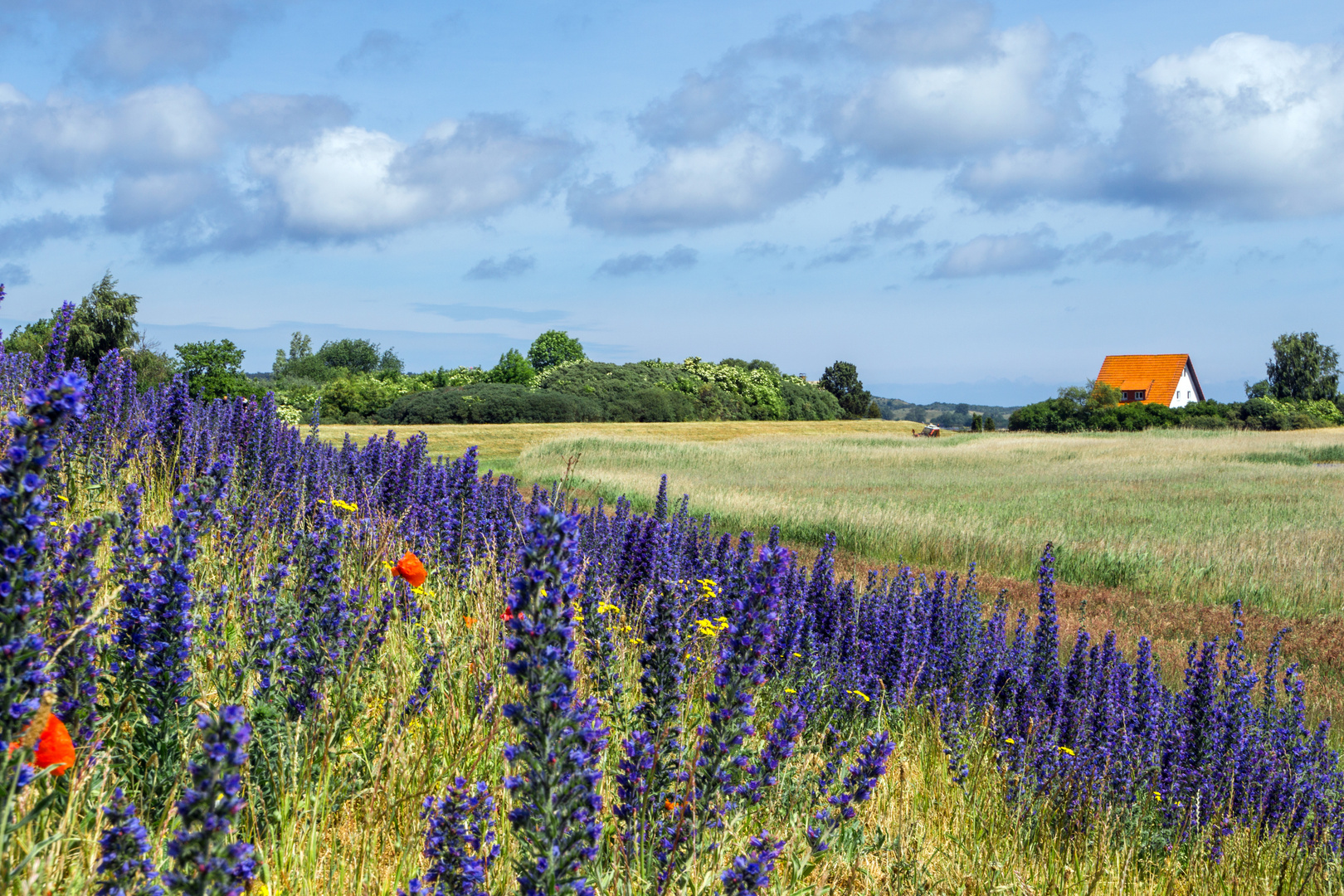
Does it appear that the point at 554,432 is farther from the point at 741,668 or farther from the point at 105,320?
the point at 741,668

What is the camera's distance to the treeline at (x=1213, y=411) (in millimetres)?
53125

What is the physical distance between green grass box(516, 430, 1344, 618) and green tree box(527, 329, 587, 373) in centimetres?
5216

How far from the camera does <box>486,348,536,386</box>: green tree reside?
70.2m

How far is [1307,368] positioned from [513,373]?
222 feet

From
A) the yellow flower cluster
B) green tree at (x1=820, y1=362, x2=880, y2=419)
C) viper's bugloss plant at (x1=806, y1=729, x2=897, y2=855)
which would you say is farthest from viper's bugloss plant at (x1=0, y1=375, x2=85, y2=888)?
green tree at (x1=820, y1=362, x2=880, y2=419)

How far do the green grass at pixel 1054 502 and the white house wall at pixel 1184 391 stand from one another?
1510 inches

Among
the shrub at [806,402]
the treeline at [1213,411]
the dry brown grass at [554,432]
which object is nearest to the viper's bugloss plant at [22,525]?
the dry brown grass at [554,432]

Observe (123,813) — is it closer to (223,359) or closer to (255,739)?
(255,739)

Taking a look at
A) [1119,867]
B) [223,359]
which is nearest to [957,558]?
[1119,867]

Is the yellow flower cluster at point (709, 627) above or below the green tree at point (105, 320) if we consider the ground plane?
below

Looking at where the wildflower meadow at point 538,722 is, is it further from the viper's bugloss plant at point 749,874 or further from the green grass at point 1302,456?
the green grass at point 1302,456

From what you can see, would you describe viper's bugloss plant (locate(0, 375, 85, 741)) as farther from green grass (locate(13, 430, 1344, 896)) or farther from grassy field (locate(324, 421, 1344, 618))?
→ grassy field (locate(324, 421, 1344, 618))

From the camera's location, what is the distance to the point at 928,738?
4.94 meters

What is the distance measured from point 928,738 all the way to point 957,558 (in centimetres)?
931
